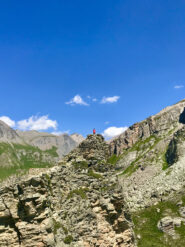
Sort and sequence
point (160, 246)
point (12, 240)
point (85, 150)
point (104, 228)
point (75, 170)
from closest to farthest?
point (12, 240) < point (104, 228) < point (75, 170) < point (85, 150) < point (160, 246)

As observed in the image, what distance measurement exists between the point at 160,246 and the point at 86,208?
62.2 metres

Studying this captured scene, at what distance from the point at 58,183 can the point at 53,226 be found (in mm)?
5193

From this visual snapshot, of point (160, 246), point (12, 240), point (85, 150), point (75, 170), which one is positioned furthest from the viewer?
point (160, 246)

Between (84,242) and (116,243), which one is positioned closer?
(84,242)

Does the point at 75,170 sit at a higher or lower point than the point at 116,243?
higher

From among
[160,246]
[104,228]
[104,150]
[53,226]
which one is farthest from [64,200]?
[160,246]

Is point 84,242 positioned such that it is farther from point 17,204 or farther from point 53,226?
point 17,204

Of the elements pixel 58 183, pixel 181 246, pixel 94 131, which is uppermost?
pixel 94 131

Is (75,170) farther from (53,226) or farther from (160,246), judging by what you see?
(160,246)

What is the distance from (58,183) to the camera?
26.0 metres

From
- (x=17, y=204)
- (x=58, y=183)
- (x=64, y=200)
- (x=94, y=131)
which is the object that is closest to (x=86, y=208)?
(x=64, y=200)

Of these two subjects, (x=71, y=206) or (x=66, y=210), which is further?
(x=71, y=206)

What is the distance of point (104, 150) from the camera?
3375 centimetres

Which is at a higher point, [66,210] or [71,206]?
[71,206]
